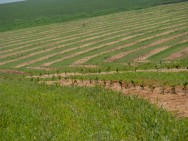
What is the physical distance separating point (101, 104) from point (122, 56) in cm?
2345

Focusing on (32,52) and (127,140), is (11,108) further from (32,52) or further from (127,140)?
(32,52)

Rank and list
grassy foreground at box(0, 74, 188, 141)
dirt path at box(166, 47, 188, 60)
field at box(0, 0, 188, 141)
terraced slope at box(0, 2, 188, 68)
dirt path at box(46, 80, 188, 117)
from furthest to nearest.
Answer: terraced slope at box(0, 2, 188, 68), dirt path at box(166, 47, 188, 60), dirt path at box(46, 80, 188, 117), field at box(0, 0, 188, 141), grassy foreground at box(0, 74, 188, 141)

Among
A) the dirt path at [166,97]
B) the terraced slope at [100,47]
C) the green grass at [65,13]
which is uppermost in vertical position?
the dirt path at [166,97]

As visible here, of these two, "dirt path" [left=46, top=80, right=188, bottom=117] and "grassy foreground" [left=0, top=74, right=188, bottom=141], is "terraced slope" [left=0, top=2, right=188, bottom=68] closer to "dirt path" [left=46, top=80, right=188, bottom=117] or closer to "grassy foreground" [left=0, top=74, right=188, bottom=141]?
"dirt path" [left=46, top=80, right=188, bottom=117]

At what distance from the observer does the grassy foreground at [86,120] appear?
8.09m

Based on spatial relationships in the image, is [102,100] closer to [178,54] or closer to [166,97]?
[166,97]

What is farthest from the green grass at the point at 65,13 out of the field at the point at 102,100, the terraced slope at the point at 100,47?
the field at the point at 102,100

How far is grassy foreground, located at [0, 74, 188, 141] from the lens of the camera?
809 cm

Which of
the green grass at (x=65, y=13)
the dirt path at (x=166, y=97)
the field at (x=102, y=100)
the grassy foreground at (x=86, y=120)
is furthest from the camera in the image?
the green grass at (x=65, y=13)

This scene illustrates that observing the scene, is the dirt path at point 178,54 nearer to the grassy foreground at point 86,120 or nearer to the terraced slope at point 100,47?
the terraced slope at point 100,47

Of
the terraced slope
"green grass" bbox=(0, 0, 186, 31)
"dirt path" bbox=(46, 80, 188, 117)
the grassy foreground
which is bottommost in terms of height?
"green grass" bbox=(0, 0, 186, 31)

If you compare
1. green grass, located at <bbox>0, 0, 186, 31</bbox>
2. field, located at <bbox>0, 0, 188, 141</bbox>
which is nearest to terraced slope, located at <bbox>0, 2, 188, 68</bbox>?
field, located at <bbox>0, 0, 188, 141</bbox>

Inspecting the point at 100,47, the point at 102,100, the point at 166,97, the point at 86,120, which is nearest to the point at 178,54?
the point at 100,47

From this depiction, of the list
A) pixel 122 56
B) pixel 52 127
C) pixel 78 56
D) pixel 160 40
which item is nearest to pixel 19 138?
pixel 52 127
